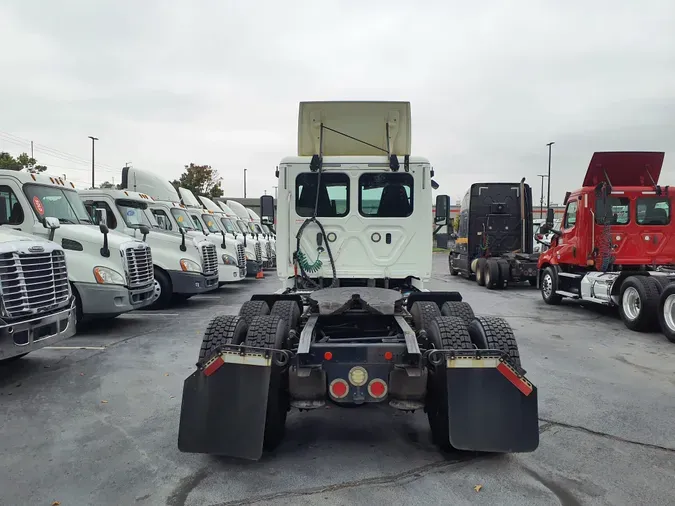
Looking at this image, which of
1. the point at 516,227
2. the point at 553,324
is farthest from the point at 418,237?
the point at 516,227

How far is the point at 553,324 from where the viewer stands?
977 cm

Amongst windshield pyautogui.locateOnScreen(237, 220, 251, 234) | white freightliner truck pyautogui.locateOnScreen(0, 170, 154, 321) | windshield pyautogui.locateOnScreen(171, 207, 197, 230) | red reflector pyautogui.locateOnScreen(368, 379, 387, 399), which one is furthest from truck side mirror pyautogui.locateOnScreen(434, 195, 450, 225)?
windshield pyautogui.locateOnScreen(237, 220, 251, 234)

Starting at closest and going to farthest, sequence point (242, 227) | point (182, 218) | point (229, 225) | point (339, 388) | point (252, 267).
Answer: point (339, 388), point (182, 218), point (252, 267), point (229, 225), point (242, 227)

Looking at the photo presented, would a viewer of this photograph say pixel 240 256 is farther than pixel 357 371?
Yes

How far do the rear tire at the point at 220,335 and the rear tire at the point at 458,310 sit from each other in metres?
1.87

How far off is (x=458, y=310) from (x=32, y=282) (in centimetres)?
462

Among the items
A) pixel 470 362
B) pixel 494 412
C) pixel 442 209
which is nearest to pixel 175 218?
pixel 442 209

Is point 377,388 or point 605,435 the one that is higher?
point 377,388

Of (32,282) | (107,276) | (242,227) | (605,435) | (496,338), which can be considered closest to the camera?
(496,338)

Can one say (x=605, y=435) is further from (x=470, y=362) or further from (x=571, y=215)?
(x=571, y=215)

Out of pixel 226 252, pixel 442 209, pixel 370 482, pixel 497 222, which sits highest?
pixel 497 222

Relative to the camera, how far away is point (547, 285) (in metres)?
12.6

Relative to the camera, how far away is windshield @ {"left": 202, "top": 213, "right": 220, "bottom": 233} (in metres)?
16.2

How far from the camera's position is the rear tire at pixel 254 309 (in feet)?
15.2
